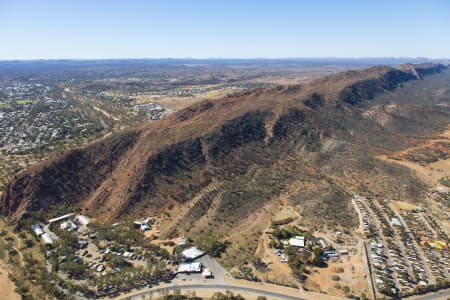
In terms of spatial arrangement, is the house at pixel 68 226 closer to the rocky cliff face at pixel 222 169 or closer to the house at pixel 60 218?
the house at pixel 60 218

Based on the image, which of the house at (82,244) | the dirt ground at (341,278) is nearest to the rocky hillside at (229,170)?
the house at (82,244)

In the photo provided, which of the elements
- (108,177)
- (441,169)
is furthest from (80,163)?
(441,169)

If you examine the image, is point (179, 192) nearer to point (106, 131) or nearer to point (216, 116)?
point (216, 116)

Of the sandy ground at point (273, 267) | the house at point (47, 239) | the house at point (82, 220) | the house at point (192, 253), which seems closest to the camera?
the sandy ground at point (273, 267)

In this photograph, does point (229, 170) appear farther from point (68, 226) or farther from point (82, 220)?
point (68, 226)

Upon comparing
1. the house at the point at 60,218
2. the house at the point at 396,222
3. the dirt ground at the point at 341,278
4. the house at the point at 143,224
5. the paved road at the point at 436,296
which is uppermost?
the house at the point at 60,218

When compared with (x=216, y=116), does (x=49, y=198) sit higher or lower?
lower
